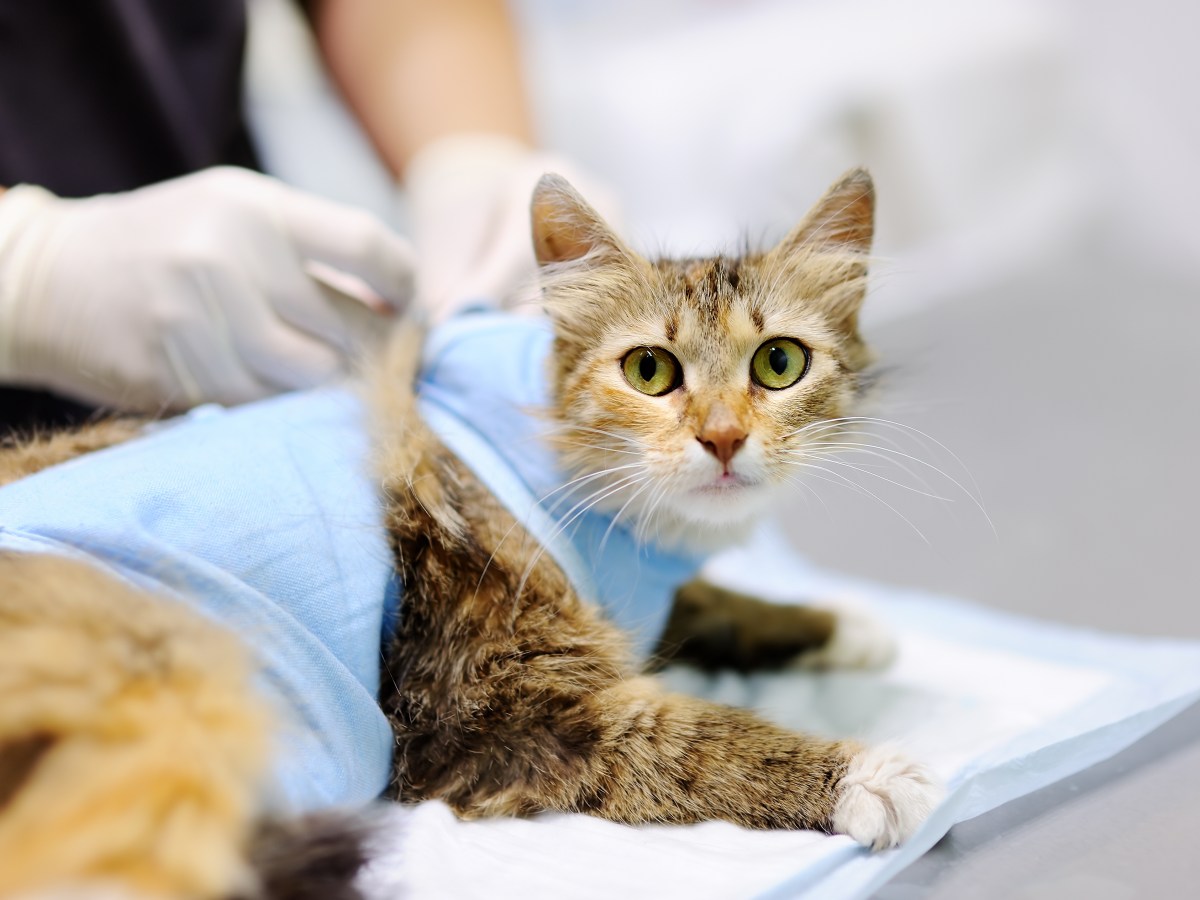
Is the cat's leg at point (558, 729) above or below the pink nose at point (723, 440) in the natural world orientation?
below

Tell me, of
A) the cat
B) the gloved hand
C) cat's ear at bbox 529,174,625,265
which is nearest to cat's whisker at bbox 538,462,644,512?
the cat

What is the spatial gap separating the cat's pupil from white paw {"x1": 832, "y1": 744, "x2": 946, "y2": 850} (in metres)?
0.47

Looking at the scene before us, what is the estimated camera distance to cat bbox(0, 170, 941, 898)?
1.08 m

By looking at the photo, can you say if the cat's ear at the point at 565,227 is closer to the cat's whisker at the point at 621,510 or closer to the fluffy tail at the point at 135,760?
the cat's whisker at the point at 621,510

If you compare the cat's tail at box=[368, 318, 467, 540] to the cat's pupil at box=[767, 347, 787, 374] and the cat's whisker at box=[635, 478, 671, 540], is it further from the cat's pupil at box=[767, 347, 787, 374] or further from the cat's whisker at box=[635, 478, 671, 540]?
the cat's pupil at box=[767, 347, 787, 374]

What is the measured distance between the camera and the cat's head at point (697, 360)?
1.15 meters

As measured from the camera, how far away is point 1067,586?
1.88 metres

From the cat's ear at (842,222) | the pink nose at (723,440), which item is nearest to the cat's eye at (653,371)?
the pink nose at (723,440)

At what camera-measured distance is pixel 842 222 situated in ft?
4.17

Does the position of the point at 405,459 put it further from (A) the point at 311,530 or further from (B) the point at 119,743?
(B) the point at 119,743

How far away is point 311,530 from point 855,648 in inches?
34.5

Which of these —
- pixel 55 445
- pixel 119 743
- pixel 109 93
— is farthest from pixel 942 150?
pixel 119 743

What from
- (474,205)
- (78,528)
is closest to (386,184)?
(474,205)

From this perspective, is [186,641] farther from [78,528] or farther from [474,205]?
[474,205]
